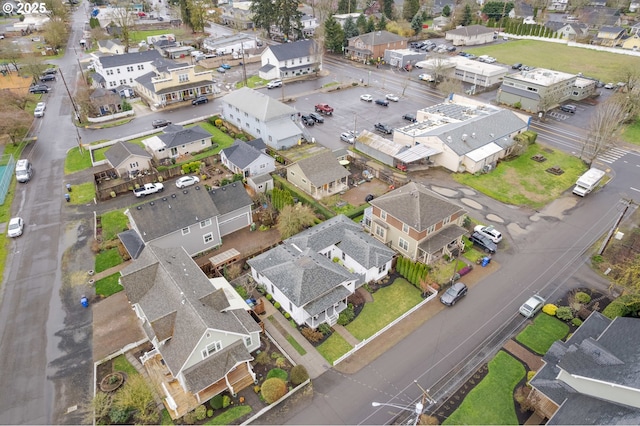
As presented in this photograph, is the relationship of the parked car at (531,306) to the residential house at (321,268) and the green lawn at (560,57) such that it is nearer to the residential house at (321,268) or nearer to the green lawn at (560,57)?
the residential house at (321,268)

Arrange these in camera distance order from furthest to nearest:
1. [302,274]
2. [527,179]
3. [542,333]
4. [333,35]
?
[333,35] → [527,179] → [302,274] → [542,333]

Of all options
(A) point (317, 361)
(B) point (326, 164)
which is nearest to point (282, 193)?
(B) point (326, 164)

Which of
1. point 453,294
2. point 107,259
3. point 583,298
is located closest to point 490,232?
point 583,298

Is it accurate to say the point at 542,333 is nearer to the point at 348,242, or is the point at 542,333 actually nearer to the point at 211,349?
the point at 348,242

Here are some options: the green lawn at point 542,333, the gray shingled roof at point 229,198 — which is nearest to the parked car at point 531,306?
the green lawn at point 542,333

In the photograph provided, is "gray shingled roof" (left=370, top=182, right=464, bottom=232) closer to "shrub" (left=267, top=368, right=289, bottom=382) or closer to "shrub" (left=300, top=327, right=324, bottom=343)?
"shrub" (left=300, top=327, right=324, bottom=343)
